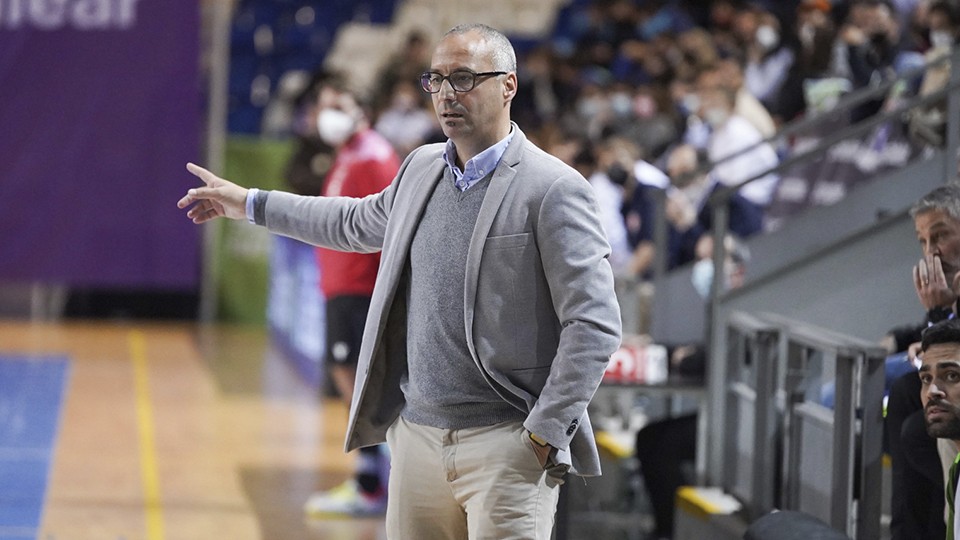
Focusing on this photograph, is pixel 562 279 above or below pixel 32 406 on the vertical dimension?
above

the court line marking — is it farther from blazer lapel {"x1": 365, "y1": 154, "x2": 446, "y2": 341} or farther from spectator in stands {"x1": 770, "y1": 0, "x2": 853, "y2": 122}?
spectator in stands {"x1": 770, "y1": 0, "x2": 853, "y2": 122}

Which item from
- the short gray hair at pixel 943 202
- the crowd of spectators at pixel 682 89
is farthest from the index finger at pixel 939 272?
the crowd of spectators at pixel 682 89

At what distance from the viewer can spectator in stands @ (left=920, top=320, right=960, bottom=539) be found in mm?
3789

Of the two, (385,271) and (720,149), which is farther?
(720,149)

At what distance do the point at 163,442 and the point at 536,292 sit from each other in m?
5.80

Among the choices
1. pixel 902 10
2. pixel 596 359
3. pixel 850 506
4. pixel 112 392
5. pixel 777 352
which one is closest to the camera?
pixel 596 359

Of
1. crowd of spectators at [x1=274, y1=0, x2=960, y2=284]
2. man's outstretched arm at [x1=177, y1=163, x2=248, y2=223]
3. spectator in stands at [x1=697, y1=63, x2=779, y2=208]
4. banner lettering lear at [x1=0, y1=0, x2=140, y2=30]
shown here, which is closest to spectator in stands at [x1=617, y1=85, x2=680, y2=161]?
crowd of spectators at [x1=274, y1=0, x2=960, y2=284]

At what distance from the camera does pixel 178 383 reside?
11.0 metres

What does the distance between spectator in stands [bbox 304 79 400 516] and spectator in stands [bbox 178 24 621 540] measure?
11.5 feet

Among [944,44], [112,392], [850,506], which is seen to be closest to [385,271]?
[850,506]

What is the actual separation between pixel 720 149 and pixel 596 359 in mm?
6738

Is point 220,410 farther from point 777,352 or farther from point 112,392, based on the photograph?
point 777,352

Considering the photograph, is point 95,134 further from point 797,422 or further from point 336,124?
point 797,422

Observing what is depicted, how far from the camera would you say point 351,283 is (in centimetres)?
721
